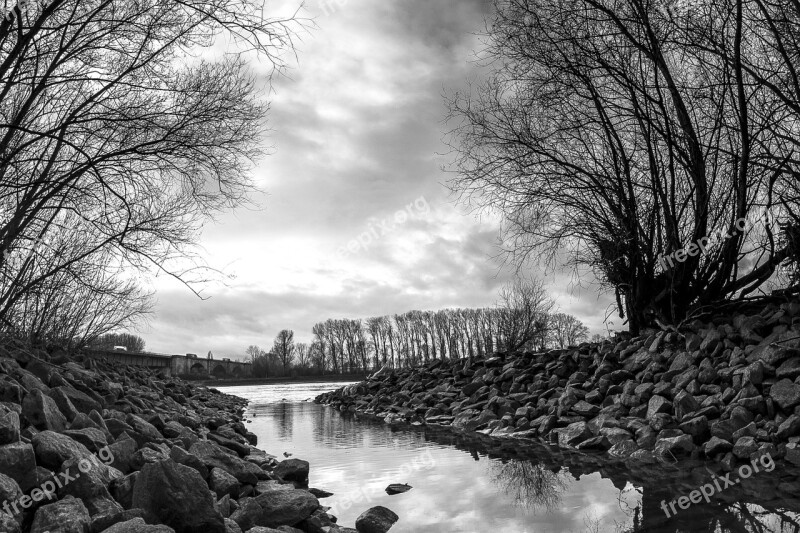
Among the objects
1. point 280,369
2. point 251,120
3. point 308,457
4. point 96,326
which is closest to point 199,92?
point 251,120

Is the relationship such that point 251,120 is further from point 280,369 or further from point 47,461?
point 280,369

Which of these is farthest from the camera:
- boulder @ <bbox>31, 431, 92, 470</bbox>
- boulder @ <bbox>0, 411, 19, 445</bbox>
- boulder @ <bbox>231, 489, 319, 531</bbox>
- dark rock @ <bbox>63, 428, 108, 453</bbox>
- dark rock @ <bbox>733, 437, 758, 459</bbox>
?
dark rock @ <bbox>733, 437, 758, 459</bbox>

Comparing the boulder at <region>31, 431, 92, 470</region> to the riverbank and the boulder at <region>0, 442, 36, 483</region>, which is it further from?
the riverbank

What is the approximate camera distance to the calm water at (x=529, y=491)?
4262 mm

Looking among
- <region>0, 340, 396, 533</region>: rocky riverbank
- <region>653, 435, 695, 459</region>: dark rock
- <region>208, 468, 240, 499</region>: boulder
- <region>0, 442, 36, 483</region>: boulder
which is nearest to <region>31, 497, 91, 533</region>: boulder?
<region>0, 340, 396, 533</region>: rocky riverbank

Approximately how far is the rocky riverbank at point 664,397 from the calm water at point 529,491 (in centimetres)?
55

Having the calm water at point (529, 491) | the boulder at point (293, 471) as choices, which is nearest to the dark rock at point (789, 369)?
the calm water at point (529, 491)

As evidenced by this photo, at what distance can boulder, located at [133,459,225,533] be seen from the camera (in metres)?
3.38

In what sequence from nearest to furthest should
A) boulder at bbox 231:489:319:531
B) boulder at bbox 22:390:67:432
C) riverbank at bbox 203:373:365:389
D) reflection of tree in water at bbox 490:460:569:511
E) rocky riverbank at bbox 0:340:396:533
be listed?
rocky riverbank at bbox 0:340:396:533, boulder at bbox 231:489:319:531, boulder at bbox 22:390:67:432, reflection of tree in water at bbox 490:460:569:511, riverbank at bbox 203:373:365:389

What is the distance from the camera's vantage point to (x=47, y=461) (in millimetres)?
3828

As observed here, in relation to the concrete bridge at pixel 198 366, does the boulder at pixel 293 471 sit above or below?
below

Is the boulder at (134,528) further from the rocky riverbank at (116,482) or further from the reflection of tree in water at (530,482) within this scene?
the reflection of tree in water at (530,482)

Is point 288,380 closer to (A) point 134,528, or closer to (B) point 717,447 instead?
(B) point 717,447

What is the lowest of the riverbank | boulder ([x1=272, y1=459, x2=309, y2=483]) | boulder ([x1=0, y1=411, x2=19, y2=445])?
boulder ([x1=272, y1=459, x2=309, y2=483])
